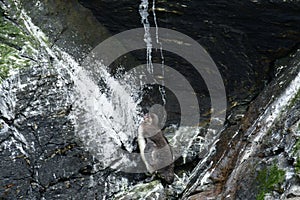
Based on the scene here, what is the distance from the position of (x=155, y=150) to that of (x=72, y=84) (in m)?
1.45

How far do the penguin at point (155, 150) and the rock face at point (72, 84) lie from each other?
0.17 meters

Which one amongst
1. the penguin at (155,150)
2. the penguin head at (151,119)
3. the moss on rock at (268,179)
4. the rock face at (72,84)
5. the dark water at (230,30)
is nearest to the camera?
the moss on rock at (268,179)

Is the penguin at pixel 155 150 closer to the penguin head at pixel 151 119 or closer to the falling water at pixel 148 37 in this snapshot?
the penguin head at pixel 151 119

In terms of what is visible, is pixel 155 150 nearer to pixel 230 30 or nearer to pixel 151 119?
pixel 151 119

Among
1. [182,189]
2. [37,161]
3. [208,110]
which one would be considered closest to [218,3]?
[208,110]

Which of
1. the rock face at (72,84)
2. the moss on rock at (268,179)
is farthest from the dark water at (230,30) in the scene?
the moss on rock at (268,179)

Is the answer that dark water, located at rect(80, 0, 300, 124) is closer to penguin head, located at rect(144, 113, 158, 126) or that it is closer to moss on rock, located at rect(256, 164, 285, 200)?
penguin head, located at rect(144, 113, 158, 126)

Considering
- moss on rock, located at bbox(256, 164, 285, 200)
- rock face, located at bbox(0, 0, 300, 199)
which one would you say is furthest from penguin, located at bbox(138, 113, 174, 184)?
moss on rock, located at bbox(256, 164, 285, 200)

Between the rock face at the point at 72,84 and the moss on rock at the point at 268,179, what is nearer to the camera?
the moss on rock at the point at 268,179

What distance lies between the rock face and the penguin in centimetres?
17

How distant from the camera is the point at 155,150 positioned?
22.2 ft

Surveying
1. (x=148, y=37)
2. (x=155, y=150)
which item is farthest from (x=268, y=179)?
(x=148, y=37)

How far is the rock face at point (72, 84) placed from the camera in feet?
17.9

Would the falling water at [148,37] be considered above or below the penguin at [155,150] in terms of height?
above
